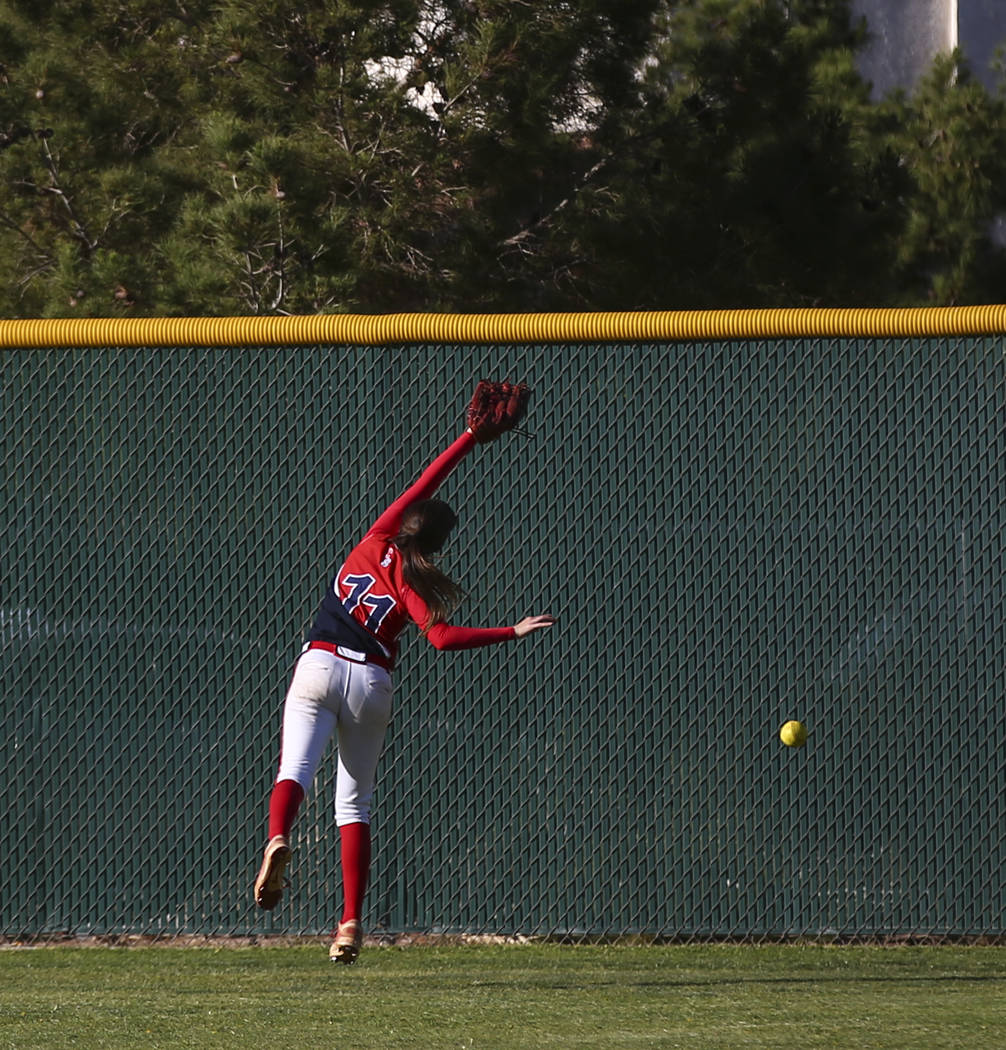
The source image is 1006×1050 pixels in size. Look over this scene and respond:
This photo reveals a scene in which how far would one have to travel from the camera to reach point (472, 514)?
644 centimetres

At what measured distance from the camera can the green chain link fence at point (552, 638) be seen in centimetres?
629

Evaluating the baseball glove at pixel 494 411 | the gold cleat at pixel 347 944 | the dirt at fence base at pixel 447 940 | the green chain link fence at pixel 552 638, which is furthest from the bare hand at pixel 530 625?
the dirt at fence base at pixel 447 940

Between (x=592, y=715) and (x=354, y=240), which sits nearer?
(x=592, y=715)

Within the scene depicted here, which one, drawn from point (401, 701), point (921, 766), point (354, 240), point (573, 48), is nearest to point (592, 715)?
point (401, 701)

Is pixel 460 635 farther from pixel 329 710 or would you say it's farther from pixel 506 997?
pixel 506 997

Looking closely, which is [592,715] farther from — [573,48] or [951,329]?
[573,48]

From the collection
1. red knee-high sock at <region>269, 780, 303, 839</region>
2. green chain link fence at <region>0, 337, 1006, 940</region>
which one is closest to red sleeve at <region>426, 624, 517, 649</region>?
red knee-high sock at <region>269, 780, 303, 839</region>

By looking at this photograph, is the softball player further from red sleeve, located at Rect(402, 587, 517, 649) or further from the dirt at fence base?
the dirt at fence base

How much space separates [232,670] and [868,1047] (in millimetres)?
3123

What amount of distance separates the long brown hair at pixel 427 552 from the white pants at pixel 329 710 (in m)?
0.35

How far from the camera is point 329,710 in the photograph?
206 inches

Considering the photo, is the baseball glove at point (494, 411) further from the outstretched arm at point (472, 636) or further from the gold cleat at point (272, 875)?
the gold cleat at point (272, 875)

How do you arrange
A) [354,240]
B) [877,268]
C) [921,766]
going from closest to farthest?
[921,766] → [354,240] → [877,268]

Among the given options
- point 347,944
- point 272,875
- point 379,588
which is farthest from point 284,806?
point 379,588
